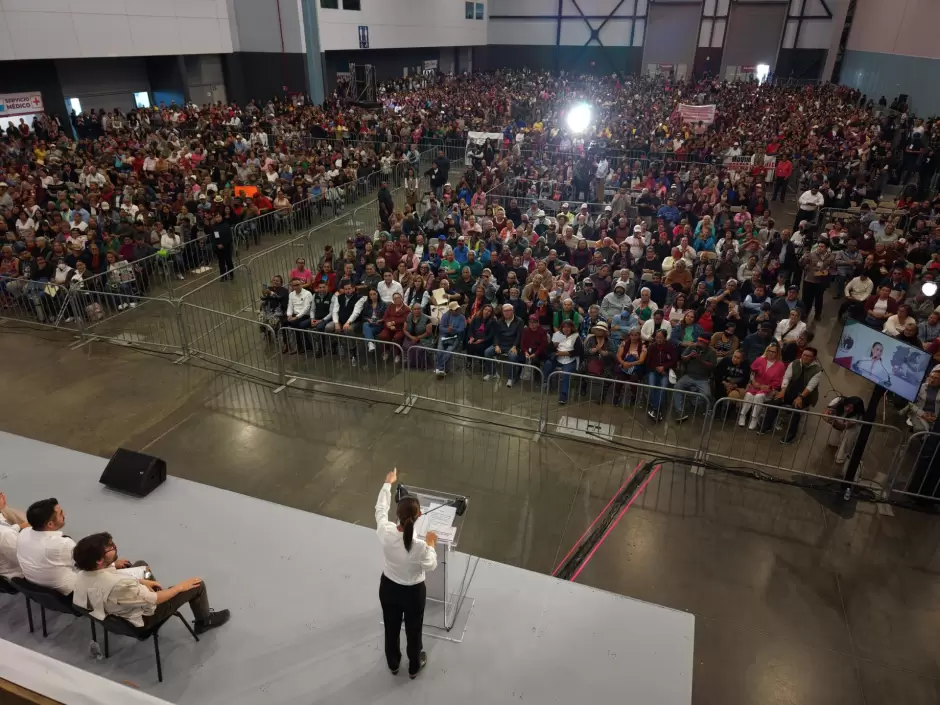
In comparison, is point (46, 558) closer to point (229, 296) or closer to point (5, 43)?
point (229, 296)

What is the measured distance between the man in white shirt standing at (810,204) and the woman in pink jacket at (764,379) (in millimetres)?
7824

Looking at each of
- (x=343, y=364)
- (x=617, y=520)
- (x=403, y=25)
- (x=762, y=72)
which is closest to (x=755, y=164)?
(x=343, y=364)

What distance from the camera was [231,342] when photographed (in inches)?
388

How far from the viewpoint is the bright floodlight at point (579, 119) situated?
2495cm

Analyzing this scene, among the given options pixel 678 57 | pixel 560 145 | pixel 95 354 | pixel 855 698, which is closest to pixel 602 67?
pixel 678 57

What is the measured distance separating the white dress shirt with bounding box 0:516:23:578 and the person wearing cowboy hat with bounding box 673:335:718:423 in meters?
6.64

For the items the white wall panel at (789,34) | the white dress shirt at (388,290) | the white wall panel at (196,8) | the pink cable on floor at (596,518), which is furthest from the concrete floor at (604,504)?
the white wall panel at (789,34)

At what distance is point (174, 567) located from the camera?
5348 mm

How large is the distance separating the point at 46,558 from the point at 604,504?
485cm

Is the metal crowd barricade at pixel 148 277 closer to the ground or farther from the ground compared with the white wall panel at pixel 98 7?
closer to the ground

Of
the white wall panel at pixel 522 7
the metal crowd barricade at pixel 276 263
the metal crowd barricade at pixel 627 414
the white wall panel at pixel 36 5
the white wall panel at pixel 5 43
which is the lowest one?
the metal crowd barricade at pixel 627 414

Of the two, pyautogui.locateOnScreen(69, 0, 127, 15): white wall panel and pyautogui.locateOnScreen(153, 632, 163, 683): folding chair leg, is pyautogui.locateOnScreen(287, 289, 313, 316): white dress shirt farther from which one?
pyautogui.locateOnScreen(69, 0, 127, 15): white wall panel

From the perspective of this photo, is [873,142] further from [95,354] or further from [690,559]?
[95,354]

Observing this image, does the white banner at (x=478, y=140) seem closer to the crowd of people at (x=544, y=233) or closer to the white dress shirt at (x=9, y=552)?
the crowd of people at (x=544, y=233)
